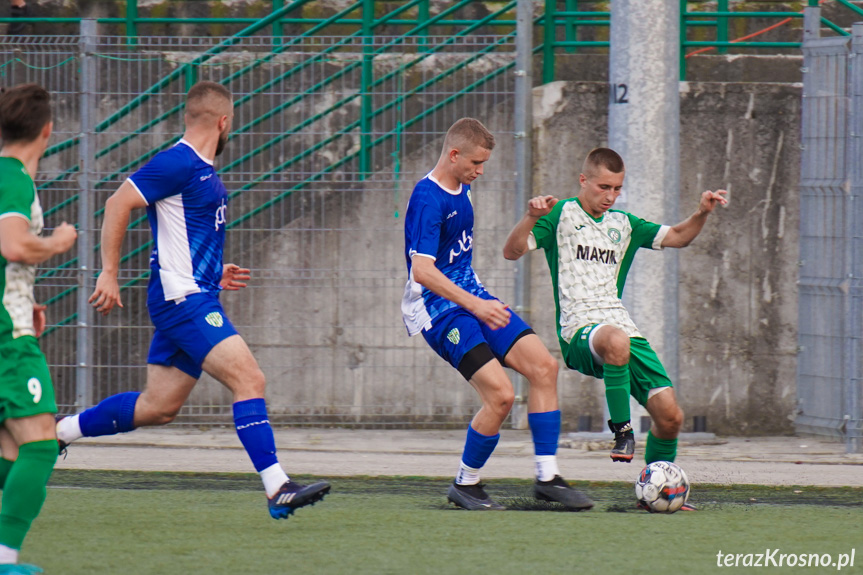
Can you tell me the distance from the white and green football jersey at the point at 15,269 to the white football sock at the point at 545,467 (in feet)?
8.51

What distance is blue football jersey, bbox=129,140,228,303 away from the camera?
537cm

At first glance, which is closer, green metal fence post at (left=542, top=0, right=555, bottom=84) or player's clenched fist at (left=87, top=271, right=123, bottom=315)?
player's clenched fist at (left=87, top=271, right=123, bottom=315)

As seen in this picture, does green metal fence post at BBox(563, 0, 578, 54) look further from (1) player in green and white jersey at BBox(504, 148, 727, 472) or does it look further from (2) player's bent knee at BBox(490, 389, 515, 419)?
(2) player's bent knee at BBox(490, 389, 515, 419)

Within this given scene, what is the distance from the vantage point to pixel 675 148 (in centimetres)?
848

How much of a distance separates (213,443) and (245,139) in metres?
2.32

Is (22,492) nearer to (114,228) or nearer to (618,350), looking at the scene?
(114,228)

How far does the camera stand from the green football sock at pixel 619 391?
19.7 ft

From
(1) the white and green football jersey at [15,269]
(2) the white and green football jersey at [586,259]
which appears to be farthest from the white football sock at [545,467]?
(1) the white and green football jersey at [15,269]

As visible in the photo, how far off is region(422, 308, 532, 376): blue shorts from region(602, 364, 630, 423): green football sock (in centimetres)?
49

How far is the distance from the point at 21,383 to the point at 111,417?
151 centimetres

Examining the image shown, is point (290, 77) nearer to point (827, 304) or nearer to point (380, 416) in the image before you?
point (380, 416)

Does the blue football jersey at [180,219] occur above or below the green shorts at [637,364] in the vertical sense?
above

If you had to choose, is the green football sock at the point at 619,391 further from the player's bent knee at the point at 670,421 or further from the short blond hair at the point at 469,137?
the short blond hair at the point at 469,137

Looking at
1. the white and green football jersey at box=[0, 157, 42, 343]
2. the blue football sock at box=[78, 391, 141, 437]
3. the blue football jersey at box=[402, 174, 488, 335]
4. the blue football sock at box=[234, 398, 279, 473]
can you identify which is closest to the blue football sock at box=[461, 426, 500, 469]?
the blue football jersey at box=[402, 174, 488, 335]
